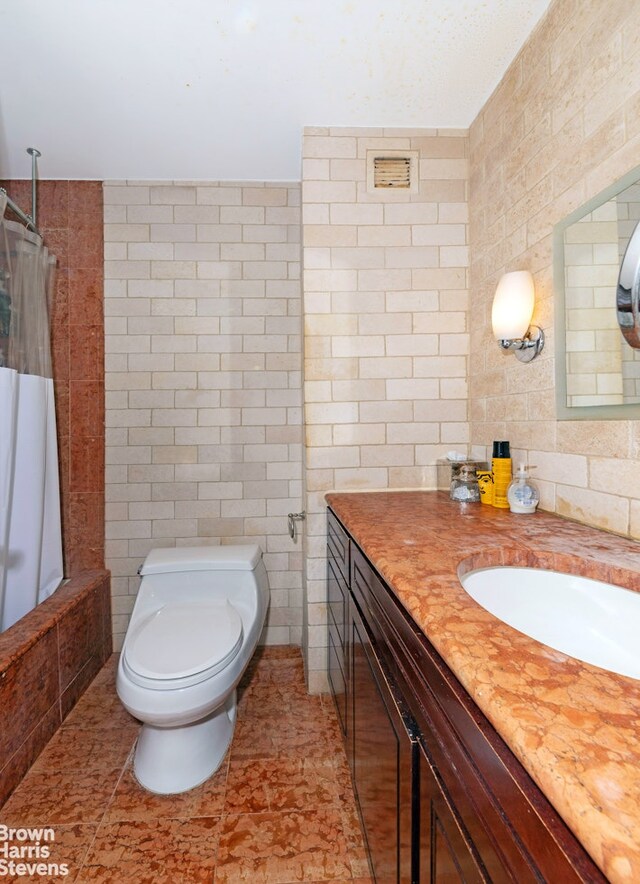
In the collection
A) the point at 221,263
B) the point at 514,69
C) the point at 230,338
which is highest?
the point at 514,69

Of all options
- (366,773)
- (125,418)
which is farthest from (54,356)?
(366,773)

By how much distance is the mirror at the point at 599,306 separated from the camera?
98 cm

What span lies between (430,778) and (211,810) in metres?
1.13

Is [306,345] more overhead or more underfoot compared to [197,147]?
more underfoot

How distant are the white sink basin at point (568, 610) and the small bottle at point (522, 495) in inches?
18.3

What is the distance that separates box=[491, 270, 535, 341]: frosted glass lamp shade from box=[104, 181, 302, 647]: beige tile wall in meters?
1.12

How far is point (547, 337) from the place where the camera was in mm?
1374

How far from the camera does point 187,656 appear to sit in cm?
143

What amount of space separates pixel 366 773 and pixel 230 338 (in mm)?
1928

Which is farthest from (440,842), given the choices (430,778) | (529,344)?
(529,344)

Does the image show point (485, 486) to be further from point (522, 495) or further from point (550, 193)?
point (550, 193)

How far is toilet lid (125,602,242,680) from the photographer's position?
4.53 ft

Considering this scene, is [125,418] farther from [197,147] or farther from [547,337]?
[547,337]

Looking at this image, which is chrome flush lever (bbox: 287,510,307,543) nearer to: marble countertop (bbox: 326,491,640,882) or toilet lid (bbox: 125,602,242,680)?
toilet lid (bbox: 125,602,242,680)
